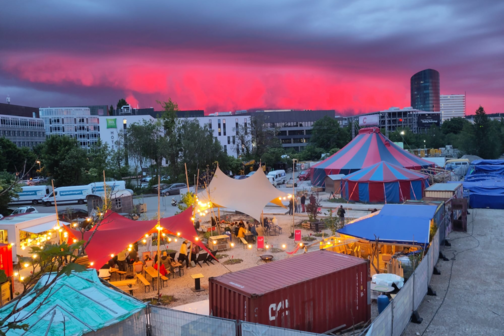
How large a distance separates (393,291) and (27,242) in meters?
14.3

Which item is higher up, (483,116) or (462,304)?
(483,116)

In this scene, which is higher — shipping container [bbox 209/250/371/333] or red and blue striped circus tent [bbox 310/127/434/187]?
red and blue striped circus tent [bbox 310/127/434/187]

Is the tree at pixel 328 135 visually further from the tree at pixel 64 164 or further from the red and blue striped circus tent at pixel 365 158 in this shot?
the tree at pixel 64 164

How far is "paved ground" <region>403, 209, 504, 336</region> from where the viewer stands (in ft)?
28.9

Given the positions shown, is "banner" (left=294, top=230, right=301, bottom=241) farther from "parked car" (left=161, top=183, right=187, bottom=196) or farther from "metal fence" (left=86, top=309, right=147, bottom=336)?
"parked car" (left=161, top=183, right=187, bottom=196)

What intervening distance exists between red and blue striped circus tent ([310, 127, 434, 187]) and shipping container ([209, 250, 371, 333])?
84.6 ft

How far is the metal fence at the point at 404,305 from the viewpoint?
689 centimetres

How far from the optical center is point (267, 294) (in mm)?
7043

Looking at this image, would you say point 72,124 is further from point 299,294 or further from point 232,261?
point 299,294

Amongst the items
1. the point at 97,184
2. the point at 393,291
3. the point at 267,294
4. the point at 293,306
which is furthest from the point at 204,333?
the point at 97,184

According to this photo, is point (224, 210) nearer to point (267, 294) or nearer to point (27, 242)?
point (27, 242)

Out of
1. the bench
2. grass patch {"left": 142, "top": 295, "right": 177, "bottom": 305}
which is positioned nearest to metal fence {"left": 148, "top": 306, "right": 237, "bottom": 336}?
grass patch {"left": 142, "top": 295, "right": 177, "bottom": 305}

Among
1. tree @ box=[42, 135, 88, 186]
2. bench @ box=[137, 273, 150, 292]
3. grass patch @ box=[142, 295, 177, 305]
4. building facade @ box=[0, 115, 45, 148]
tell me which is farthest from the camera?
building facade @ box=[0, 115, 45, 148]

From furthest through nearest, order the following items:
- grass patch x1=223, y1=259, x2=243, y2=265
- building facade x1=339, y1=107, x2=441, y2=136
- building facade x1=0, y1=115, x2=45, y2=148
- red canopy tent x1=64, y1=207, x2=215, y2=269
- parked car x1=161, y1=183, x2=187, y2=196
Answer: building facade x1=339, y1=107, x2=441, y2=136 → building facade x1=0, y1=115, x2=45, y2=148 → parked car x1=161, y1=183, x2=187, y2=196 → grass patch x1=223, y1=259, x2=243, y2=265 → red canopy tent x1=64, y1=207, x2=215, y2=269
